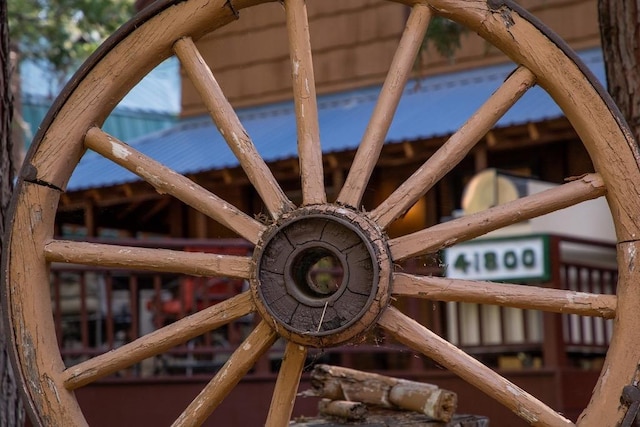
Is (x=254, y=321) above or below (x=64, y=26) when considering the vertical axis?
below

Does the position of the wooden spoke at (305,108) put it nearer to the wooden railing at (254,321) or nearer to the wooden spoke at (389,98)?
the wooden spoke at (389,98)

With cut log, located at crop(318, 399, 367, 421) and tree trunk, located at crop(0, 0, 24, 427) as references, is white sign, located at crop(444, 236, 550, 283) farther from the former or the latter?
tree trunk, located at crop(0, 0, 24, 427)

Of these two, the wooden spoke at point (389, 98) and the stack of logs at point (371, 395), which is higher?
the wooden spoke at point (389, 98)

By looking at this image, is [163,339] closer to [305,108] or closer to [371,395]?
[305,108]

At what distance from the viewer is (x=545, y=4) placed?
482 inches

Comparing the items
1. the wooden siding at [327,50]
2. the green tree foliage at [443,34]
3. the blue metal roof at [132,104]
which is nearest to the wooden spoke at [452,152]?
the green tree foliage at [443,34]

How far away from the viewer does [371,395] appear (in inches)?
203

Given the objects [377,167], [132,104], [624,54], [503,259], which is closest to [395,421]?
[624,54]

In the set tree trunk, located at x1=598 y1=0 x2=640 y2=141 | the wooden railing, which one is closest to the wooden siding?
the wooden railing

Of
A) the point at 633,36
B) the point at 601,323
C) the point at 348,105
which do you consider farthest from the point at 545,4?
the point at 633,36

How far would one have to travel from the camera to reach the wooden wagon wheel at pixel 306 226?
3.67m

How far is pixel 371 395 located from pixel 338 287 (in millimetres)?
1552

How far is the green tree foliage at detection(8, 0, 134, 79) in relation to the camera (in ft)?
53.3

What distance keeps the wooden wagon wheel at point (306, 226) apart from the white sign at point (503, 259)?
12.7 feet
